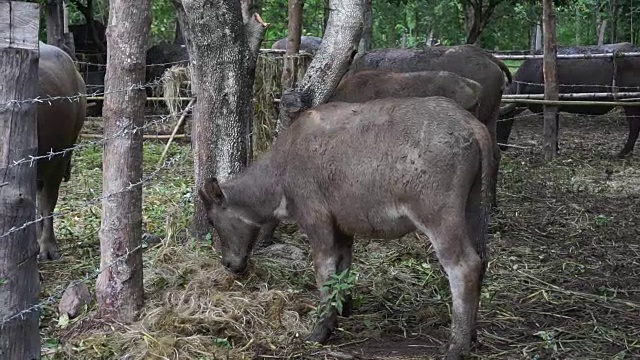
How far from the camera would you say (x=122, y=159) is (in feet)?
15.6

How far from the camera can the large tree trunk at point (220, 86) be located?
590cm

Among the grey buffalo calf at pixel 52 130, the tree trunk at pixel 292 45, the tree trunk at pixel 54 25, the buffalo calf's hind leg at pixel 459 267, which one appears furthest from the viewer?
the tree trunk at pixel 54 25

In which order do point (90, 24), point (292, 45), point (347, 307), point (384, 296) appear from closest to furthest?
point (347, 307) < point (384, 296) < point (292, 45) < point (90, 24)

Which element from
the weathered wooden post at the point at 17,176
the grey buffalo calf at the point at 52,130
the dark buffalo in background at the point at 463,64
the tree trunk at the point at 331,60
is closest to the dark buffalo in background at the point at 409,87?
the dark buffalo in background at the point at 463,64

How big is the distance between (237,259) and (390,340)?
1278 mm

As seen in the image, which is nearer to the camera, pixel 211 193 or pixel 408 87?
pixel 211 193

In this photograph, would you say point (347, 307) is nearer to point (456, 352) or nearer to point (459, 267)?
point (456, 352)

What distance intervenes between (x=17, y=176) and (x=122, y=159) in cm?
122

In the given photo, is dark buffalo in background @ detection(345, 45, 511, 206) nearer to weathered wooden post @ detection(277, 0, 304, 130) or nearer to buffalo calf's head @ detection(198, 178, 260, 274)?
weathered wooden post @ detection(277, 0, 304, 130)

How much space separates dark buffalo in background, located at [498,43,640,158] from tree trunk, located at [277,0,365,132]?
265 inches

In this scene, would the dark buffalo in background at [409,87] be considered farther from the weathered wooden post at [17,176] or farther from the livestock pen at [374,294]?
the weathered wooden post at [17,176]

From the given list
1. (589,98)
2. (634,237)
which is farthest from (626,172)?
(634,237)

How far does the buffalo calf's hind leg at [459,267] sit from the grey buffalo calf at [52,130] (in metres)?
3.33

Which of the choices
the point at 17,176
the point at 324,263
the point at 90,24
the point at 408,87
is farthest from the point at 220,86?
the point at 90,24
